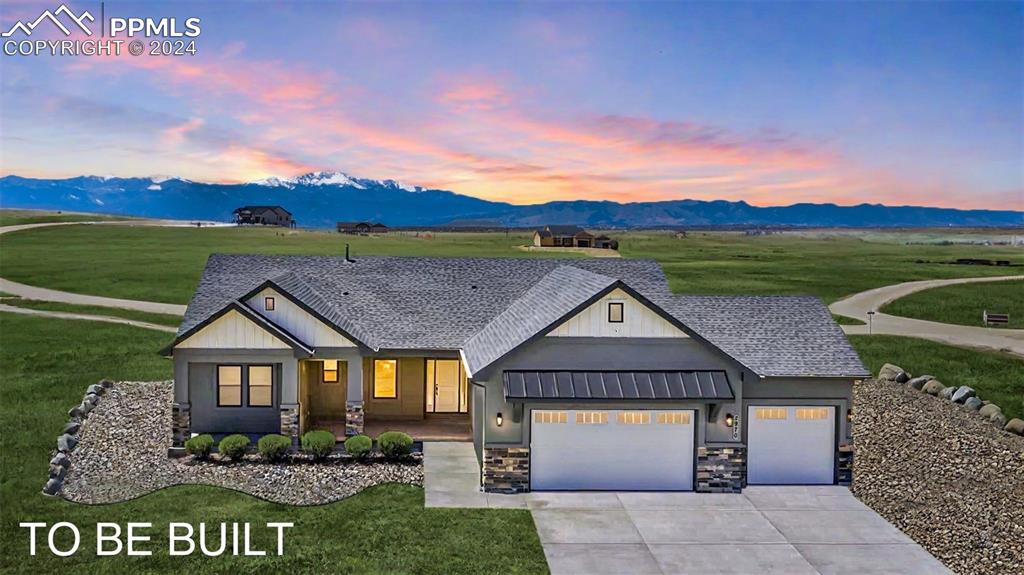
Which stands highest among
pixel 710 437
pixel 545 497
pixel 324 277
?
pixel 324 277

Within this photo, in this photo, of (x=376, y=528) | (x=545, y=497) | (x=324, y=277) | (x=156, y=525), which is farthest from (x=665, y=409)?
(x=324, y=277)

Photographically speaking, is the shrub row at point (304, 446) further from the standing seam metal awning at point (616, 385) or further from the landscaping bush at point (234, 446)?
the standing seam metal awning at point (616, 385)

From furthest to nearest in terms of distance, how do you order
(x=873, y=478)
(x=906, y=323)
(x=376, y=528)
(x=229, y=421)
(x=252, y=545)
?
(x=906, y=323) < (x=229, y=421) < (x=873, y=478) < (x=376, y=528) < (x=252, y=545)

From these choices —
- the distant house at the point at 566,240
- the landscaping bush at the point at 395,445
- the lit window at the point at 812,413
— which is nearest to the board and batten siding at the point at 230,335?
the landscaping bush at the point at 395,445

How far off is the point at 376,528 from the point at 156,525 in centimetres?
460

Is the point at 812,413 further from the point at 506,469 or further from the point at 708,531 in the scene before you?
the point at 506,469

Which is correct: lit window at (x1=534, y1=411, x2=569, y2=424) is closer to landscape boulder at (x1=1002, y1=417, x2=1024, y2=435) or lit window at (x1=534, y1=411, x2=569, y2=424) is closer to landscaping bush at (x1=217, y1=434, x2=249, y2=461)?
landscaping bush at (x1=217, y1=434, x2=249, y2=461)

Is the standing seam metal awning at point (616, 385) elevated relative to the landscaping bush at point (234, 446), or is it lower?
elevated

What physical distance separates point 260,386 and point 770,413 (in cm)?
1451

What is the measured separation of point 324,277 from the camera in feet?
89.6

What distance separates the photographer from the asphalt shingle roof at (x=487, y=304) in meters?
20.6

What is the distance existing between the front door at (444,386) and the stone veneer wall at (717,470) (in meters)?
9.05

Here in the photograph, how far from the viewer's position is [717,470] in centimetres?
1925

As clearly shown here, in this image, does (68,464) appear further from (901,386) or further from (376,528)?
(901,386)
